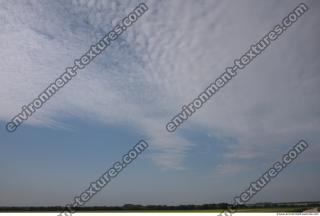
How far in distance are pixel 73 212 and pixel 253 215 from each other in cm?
812

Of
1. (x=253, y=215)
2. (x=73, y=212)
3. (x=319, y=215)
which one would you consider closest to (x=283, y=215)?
(x=319, y=215)

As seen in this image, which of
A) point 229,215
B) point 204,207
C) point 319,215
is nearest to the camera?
point 229,215

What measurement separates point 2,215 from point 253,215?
11.2 metres

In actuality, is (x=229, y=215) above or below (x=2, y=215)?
above

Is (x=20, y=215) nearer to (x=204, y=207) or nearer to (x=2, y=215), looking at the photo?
(x=2, y=215)

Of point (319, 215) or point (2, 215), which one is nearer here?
point (2, 215)

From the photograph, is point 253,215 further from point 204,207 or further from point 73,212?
point 204,207

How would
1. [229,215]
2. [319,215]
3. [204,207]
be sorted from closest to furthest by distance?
[229,215] → [319,215] → [204,207]

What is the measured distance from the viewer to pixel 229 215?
1363 centimetres

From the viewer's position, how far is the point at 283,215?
16.4m

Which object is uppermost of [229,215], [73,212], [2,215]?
[229,215]

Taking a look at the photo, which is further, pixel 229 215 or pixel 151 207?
pixel 151 207

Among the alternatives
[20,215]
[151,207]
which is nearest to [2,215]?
[20,215]

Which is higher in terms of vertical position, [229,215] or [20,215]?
[229,215]
